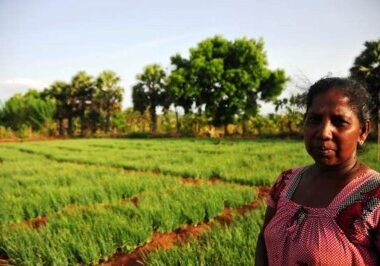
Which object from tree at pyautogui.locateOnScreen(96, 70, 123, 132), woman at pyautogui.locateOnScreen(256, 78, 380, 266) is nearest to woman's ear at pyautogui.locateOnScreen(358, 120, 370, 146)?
woman at pyautogui.locateOnScreen(256, 78, 380, 266)

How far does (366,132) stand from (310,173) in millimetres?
265

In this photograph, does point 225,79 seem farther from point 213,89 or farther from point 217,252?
point 217,252

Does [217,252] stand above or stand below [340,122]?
below

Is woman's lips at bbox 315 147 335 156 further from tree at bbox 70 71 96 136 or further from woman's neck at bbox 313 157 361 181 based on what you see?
tree at bbox 70 71 96 136

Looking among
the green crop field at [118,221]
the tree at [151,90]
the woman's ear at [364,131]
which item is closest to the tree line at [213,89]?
the tree at [151,90]

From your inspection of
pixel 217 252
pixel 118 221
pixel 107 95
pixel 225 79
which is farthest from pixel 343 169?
pixel 107 95

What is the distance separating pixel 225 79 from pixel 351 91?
110ft

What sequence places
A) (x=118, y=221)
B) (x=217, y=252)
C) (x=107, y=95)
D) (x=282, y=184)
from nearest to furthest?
1. (x=282, y=184)
2. (x=217, y=252)
3. (x=118, y=221)
4. (x=107, y=95)

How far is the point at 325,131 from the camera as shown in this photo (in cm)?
138

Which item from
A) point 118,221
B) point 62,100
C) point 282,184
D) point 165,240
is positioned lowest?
point 165,240

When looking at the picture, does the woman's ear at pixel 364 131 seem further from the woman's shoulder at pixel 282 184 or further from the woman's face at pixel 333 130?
the woman's shoulder at pixel 282 184

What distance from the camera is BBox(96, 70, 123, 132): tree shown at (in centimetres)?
4647

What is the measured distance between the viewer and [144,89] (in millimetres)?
41906

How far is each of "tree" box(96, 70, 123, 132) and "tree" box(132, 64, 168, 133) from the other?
228 inches
